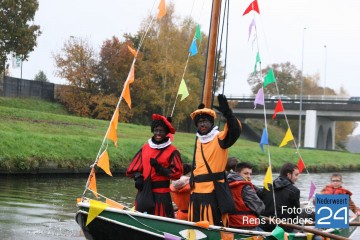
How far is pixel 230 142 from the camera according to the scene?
7.81m

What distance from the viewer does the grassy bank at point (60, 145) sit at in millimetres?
21719

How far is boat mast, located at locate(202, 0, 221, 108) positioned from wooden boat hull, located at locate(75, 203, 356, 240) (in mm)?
2094

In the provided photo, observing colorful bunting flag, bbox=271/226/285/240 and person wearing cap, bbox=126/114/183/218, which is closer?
colorful bunting flag, bbox=271/226/285/240

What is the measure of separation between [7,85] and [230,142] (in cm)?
3672

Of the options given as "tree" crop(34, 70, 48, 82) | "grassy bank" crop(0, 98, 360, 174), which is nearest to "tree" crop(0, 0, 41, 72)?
"grassy bank" crop(0, 98, 360, 174)

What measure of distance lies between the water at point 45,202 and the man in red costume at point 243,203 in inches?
146

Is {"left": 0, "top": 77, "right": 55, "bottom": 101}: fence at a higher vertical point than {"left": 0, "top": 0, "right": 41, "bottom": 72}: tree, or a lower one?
lower

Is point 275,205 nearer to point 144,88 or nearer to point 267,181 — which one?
point 267,181

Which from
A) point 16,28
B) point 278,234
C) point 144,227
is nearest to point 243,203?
point 278,234

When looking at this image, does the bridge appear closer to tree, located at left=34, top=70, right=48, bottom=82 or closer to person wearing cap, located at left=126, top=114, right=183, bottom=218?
tree, located at left=34, top=70, right=48, bottom=82

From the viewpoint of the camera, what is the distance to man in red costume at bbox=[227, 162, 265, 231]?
27.1ft

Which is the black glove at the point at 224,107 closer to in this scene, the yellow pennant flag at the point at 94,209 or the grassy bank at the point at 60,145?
the yellow pennant flag at the point at 94,209

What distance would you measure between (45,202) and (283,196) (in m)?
7.83

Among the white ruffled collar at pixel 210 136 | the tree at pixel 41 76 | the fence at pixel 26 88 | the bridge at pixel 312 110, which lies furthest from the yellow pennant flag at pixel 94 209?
the tree at pixel 41 76
